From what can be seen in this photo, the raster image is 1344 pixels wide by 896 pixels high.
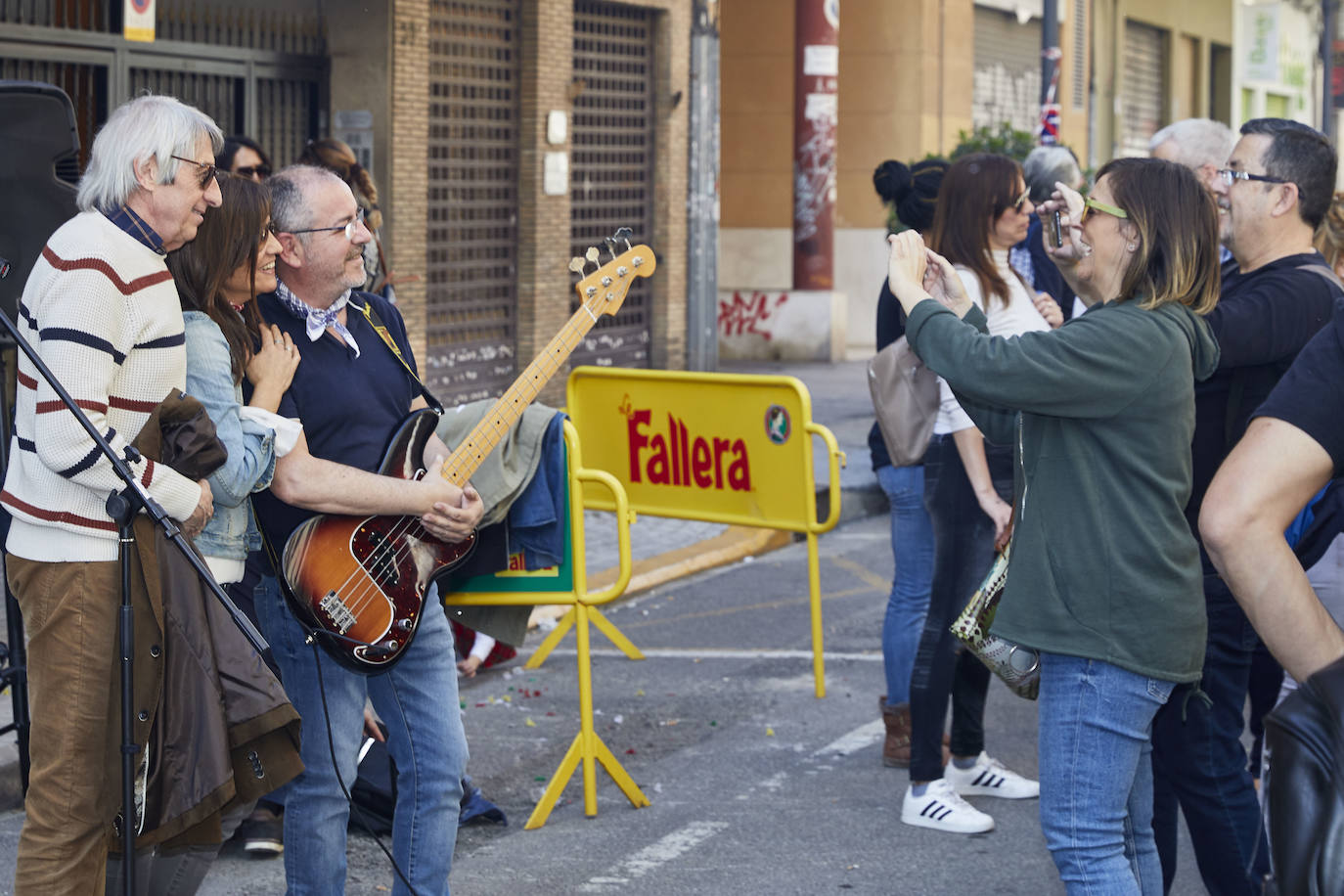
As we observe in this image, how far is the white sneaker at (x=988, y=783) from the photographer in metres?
5.71

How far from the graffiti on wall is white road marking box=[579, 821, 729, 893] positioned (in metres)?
14.9

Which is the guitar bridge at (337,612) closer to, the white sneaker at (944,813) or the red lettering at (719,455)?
the white sneaker at (944,813)

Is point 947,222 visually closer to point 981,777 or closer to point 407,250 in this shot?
point 981,777

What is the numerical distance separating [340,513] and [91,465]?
24.5 inches

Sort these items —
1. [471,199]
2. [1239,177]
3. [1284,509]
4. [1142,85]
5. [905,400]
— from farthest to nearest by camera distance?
1. [1142,85]
2. [471,199]
3. [905,400]
4. [1239,177]
5. [1284,509]

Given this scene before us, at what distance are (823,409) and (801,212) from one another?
4.69 meters

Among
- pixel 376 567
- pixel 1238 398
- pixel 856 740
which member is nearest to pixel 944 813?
pixel 856 740

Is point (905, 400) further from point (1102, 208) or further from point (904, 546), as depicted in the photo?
point (1102, 208)

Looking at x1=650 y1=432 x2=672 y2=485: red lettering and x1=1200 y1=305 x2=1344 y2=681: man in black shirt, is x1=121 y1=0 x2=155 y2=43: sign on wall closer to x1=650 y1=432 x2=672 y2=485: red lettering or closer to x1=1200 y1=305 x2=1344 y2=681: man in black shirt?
x1=650 y1=432 x2=672 y2=485: red lettering

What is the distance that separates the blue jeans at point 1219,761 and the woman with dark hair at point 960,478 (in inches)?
43.8

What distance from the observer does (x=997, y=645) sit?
3738mm

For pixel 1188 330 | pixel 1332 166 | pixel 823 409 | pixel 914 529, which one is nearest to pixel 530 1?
pixel 823 409

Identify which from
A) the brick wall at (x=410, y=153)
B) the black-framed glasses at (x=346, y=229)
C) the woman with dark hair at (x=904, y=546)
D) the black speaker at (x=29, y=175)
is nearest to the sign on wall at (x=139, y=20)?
the brick wall at (x=410, y=153)

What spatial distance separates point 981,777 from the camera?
5.74m
